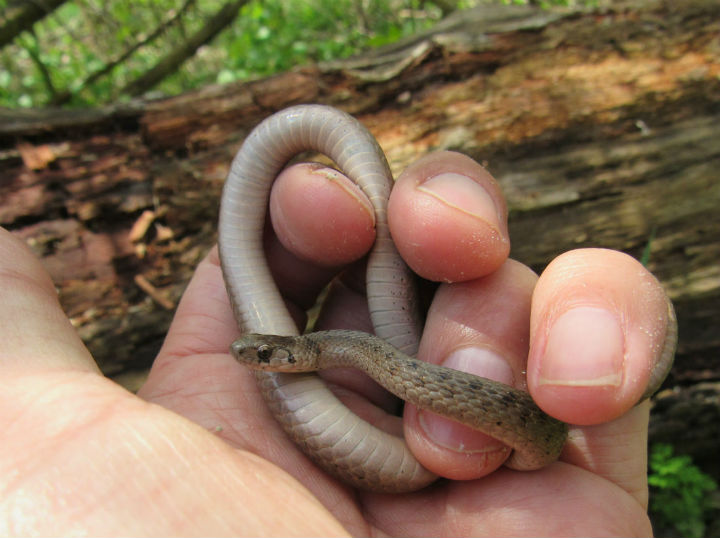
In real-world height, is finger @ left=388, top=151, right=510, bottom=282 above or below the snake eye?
above

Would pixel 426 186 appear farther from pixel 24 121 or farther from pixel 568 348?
pixel 24 121

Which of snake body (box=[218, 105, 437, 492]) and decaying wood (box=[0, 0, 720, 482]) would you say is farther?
decaying wood (box=[0, 0, 720, 482])

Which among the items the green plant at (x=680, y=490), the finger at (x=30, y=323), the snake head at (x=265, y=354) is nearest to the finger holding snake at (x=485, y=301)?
the snake head at (x=265, y=354)

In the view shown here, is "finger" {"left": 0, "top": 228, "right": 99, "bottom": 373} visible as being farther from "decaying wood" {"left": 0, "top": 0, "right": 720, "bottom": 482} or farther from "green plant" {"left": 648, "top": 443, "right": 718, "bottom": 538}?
"green plant" {"left": 648, "top": 443, "right": 718, "bottom": 538}

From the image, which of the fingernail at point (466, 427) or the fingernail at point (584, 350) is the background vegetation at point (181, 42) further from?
the fingernail at point (584, 350)

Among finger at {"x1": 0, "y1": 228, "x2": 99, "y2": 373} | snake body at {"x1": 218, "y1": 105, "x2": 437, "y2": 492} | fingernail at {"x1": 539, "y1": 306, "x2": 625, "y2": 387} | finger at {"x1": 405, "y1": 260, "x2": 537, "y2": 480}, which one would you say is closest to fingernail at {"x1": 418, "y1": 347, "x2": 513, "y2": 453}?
finger at {"x1": 405, "y1": 260, "x2": 537, "y2": 480}

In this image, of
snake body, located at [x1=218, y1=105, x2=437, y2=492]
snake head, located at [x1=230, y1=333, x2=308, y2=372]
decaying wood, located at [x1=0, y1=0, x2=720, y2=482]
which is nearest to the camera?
snake body, located at [x1=218, y1=105, x2=437, y2=492]

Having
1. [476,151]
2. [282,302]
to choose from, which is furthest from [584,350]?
[476,151]
